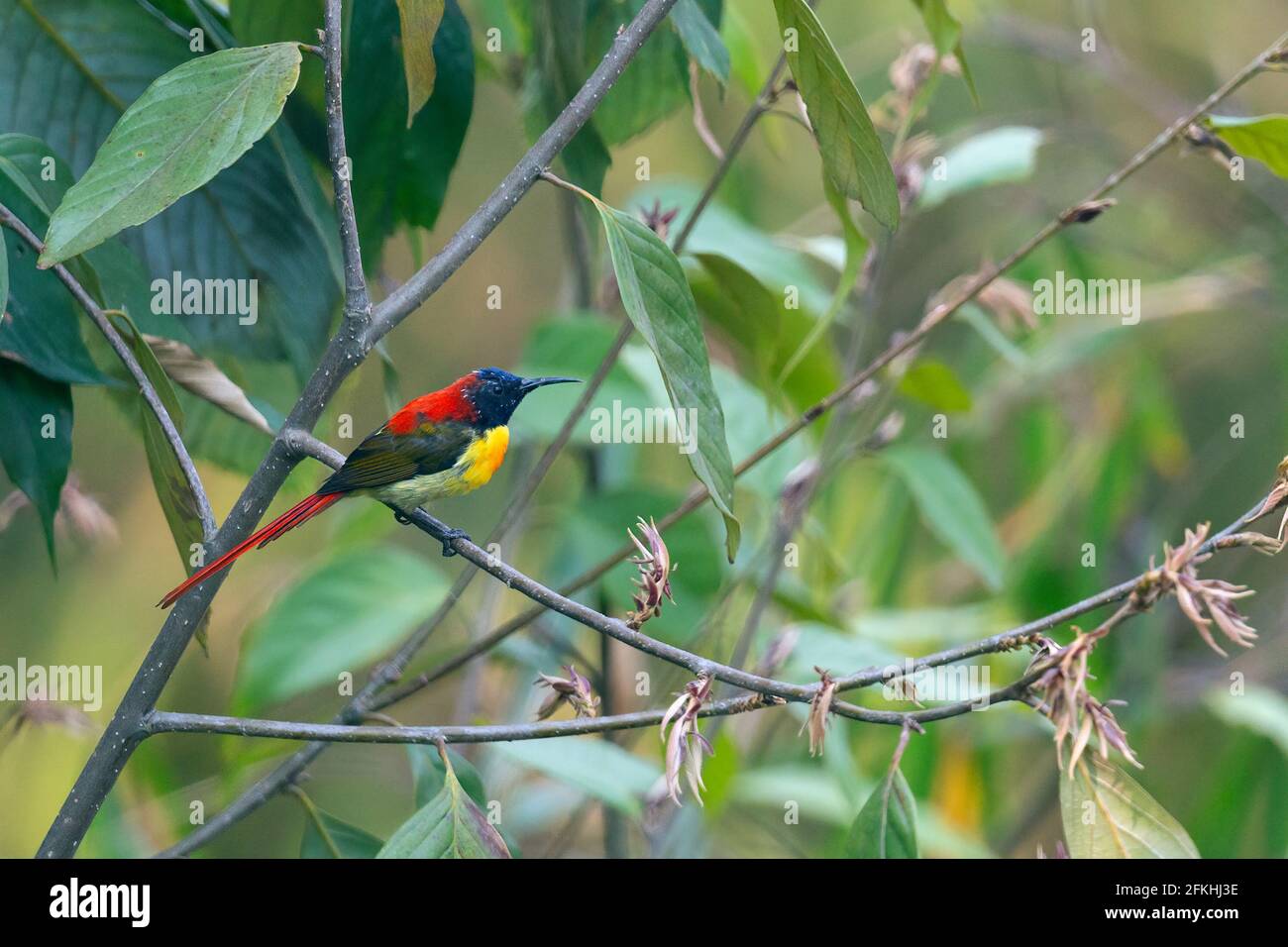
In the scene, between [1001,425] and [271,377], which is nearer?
[271,377]

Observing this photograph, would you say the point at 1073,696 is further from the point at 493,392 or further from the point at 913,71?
the point at 913,71

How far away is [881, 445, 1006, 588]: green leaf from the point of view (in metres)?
1.71

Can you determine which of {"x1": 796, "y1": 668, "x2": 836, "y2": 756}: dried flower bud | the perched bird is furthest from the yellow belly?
{"x1": 796, "y1": 668, "x2": 836, "y2": 756}: dried flower bud

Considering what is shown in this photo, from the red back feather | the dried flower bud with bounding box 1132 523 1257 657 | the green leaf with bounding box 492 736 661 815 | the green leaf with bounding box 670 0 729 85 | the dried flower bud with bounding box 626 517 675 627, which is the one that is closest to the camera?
the dried flower bud with bounding box 1132 523 1257 657

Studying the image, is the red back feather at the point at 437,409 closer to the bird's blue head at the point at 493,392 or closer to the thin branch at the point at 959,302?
the bird's blue head at the point at 493,392

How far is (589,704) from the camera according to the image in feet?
2.43

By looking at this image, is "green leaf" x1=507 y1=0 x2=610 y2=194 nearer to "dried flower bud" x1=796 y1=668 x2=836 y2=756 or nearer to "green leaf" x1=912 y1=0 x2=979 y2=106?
"green leaf" x1=912 y1=0 x2=979 y2=106

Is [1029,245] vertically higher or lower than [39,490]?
higher

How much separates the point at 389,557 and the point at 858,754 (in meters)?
1.14

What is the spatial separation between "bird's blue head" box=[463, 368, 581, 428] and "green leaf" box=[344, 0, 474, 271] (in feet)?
0.56

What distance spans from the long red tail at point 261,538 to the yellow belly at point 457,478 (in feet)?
0.29

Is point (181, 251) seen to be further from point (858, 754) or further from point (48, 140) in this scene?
point (858, 754)

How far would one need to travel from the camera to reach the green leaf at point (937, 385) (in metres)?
1.34

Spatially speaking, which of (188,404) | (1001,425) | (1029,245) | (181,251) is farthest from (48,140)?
(1001,425)
